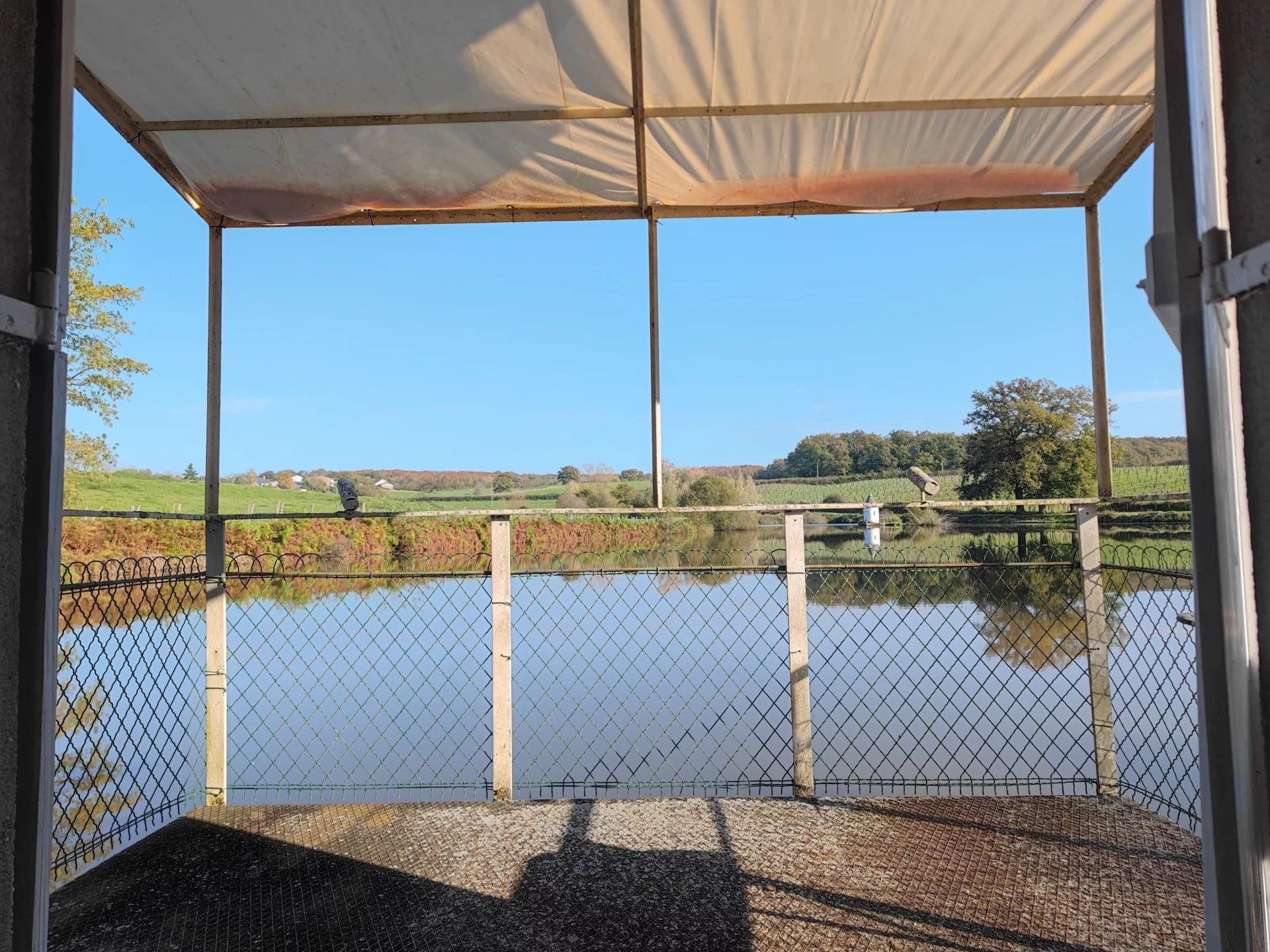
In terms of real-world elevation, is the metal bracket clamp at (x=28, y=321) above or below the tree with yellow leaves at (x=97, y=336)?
below

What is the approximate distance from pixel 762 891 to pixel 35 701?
1.80 meters

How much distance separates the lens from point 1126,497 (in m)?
2.71

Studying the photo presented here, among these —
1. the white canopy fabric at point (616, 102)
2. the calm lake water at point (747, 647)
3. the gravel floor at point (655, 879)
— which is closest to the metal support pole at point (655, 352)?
the white canopy fabric at point (616, 102)

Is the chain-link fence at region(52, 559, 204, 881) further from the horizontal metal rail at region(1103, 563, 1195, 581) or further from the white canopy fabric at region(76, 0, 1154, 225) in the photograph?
the horizontal metal rail at region(1103, 563, 1195, 581)

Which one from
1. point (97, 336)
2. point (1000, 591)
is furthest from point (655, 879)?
point (97, 336)

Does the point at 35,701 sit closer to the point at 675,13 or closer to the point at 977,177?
the point at 675,13

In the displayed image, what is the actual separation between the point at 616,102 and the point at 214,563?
226 cm

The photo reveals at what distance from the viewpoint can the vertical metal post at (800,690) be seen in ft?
8.91

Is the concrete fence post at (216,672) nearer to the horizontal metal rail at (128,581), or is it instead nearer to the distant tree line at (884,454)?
the horizontal metal rail at (128,581)

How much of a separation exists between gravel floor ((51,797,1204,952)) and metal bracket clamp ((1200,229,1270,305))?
1.64 metres

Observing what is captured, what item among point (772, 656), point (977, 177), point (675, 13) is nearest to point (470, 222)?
point (675, 13)

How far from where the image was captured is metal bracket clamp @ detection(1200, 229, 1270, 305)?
0.71m

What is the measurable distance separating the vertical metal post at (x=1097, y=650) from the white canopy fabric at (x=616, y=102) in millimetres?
1367

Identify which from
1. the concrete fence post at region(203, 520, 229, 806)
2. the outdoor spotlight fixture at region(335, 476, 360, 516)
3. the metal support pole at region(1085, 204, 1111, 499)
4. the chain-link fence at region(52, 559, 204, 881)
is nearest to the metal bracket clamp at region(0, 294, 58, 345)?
the chain-link fence at region(52, 559, 204, 881)
